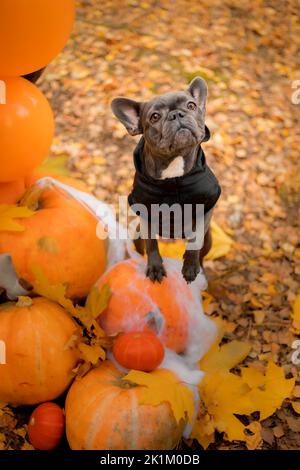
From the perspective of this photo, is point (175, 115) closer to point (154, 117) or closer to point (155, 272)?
point (154, 117)

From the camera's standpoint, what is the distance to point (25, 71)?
1.91m

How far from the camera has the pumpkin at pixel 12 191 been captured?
2285 millimetres

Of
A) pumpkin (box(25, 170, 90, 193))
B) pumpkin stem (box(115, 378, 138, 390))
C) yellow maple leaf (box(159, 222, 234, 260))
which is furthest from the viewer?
yellow maple leaf (box(159, 222, 234, 260))

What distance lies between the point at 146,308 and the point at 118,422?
0.45 metres

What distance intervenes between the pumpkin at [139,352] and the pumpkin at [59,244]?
392 millimetres

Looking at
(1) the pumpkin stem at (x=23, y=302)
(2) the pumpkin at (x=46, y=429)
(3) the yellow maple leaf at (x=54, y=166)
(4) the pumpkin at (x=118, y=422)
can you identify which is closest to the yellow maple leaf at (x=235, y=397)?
(4) the pumpkin at (x=118, y=422)

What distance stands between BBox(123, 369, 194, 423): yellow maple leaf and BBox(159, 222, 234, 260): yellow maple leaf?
2.56 ft

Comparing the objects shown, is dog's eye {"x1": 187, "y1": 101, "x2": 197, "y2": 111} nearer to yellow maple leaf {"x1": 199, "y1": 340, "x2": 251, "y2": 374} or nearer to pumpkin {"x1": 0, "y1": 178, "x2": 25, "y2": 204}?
pumpkin {"x1": 0, "y1": 178, "x2": 25, "y2": 204}

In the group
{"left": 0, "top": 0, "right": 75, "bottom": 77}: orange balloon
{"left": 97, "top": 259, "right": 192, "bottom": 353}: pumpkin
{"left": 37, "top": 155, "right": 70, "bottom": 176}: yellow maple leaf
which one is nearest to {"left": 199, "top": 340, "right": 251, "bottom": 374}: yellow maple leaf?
{"left": 97, "top": 259, "right": 192, "bottom": 353}: pumpkin

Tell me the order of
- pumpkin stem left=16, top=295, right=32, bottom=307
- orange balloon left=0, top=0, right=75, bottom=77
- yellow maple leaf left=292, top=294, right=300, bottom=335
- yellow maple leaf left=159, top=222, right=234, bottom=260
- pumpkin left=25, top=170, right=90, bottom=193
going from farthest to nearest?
1. yellow maple leaf left=159, top=222, right=234, bottom=260
2. yellow maple leaf left=292, top=294, right=300, bottom=335
3. pumpkin left=25, top=170, right=90, bottom=193
4. pumpkin stem left=16, top=295, right=32, bottom=307
5. orange balloon left=0, top=0, right=75, bottom=77

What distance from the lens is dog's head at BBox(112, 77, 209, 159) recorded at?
5.57 ft

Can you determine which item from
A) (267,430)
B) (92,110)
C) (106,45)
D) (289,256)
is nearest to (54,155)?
(92,110)

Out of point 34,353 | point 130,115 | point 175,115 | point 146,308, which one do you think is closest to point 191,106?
point 175,115

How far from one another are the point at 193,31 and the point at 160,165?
2.71m
